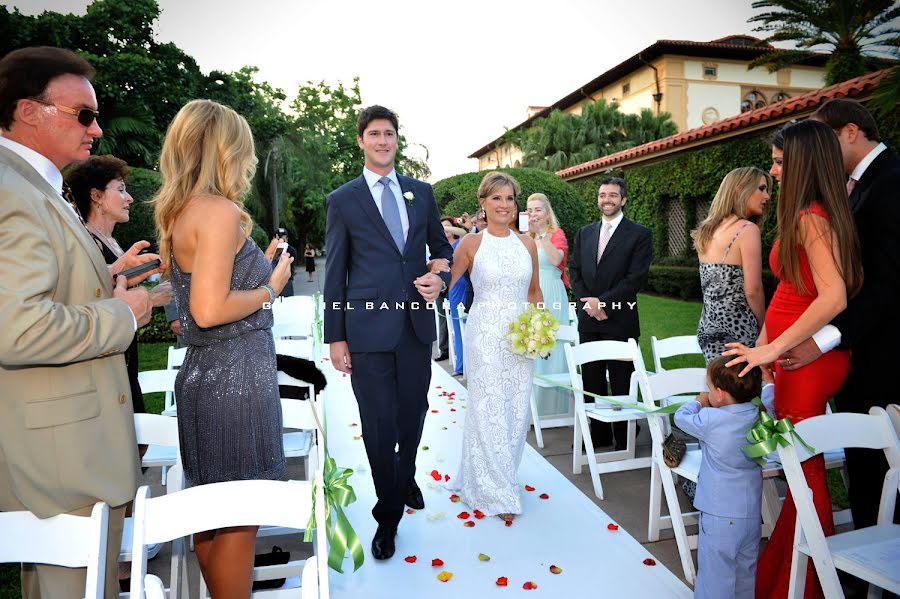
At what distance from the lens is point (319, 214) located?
27531 mm

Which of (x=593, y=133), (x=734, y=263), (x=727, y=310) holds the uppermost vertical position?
(x=593, y=133)

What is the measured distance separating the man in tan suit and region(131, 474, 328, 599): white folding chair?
0.54 ft

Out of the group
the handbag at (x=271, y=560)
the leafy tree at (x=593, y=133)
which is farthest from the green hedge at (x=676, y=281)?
the leafy tree at (x=593, y=133)

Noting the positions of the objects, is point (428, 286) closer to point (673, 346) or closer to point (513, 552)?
point (513, 552)

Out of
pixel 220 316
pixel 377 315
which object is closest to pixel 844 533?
pixel 377 315

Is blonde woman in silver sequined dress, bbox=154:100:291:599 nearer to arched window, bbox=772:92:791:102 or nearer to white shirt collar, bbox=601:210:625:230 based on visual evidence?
white shirt collar, bbox=601:210:625:230

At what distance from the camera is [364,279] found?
334 centimetres

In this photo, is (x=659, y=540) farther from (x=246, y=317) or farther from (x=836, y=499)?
(x=246, y=317)

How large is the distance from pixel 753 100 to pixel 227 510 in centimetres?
4005

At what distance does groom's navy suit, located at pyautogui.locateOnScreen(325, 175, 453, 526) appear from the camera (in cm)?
331

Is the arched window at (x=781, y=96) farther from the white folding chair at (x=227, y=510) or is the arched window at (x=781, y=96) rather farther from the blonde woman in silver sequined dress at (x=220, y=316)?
the white folding chair at (x=227, y=510)

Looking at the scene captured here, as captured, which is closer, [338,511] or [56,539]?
[56,539]

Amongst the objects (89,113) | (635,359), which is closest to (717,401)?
(635,359)

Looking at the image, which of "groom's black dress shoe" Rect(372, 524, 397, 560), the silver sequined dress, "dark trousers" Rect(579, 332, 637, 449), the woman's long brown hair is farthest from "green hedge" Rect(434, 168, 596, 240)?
the silver sequined dress
